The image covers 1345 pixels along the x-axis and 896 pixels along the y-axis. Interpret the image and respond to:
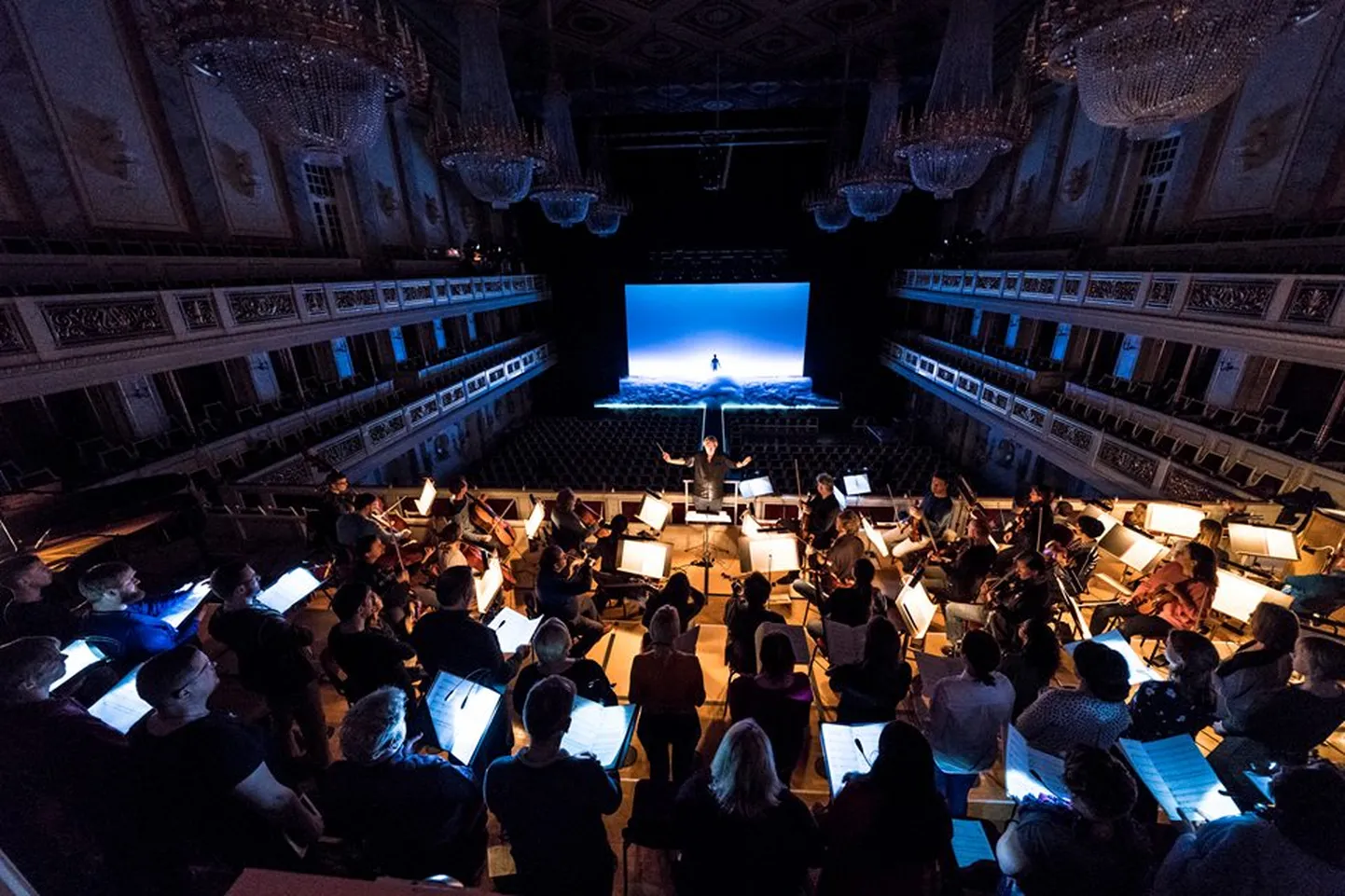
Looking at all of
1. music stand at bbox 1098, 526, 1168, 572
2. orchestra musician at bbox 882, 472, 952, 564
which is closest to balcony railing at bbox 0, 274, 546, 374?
orchestra musician at bbox 882, 472, 952, 564

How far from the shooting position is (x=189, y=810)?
2289mm

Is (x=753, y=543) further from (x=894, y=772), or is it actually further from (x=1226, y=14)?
(x=1226, y=14)

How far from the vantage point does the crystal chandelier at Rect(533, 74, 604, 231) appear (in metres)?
10.5

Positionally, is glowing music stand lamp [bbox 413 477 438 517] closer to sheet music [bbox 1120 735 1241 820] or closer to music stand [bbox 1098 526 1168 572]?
sheet music [bbox 1120 735 1241 820]

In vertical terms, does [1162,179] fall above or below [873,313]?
above

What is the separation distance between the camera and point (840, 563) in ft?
17.3

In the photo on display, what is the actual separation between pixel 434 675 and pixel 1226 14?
6775 mm

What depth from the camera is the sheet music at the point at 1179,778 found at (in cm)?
268

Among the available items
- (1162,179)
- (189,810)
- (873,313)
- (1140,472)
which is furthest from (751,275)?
(189,810)

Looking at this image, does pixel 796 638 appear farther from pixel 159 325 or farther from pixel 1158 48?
pixel 159 325

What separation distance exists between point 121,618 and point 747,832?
4.18 metres

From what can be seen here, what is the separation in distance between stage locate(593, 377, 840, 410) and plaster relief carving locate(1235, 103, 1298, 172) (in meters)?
13.1

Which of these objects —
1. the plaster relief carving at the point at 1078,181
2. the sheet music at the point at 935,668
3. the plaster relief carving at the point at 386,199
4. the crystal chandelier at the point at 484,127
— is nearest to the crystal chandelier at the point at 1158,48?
the sheet music at the point at 935,668

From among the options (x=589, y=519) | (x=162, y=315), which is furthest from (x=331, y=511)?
(x=162, y=315)
